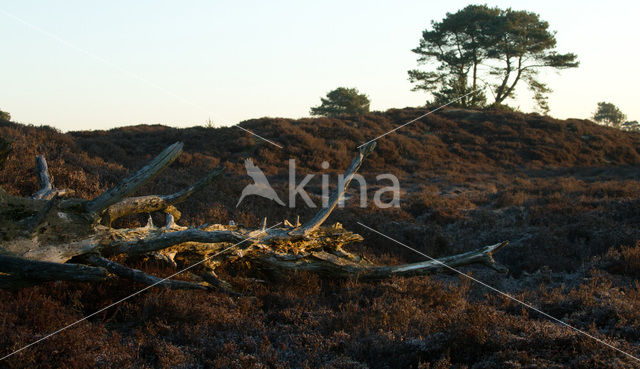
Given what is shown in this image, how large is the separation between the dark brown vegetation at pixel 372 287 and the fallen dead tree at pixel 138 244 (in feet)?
0.75

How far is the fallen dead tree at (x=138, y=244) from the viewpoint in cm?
370

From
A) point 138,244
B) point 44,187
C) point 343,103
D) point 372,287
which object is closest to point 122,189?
point 138,244

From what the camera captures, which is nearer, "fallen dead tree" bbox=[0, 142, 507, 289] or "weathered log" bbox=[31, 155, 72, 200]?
"fallen dead tree" bbox=[0, 142, 507, 289]

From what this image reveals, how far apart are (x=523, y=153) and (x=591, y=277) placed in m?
16.1

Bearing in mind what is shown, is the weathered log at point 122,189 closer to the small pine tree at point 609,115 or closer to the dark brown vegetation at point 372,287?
the dark brown vegetation at point 372,287

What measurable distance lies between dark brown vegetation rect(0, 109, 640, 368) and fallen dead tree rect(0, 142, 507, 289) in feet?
0.75

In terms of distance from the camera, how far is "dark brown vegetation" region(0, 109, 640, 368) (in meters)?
3.50

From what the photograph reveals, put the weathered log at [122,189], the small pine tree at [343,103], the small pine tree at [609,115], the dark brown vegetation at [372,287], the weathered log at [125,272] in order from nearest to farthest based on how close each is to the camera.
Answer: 1. the dark brown vegetation at [372,287]
2. the weathered log at [125,272]
3. the weathered log at [122,189]
4. the small pine tree at [343,103]
5. the small pine tree at [609,115]

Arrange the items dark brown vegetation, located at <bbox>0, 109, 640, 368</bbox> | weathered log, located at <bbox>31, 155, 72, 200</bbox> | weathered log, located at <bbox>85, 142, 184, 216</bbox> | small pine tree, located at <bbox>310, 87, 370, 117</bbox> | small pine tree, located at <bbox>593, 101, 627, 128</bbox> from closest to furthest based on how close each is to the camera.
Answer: dark brown vegetation, located at <bbox>0, 109, 640, 368</bbox> → weathered log, located at <bbox>85, 142, 184, 216</bbox> → weathered log, located at <bbox>31, 155, 72, 200</bbox> → small pine tree, located at <bbox>310, 87, 370, 117</bbox> → small pine tree, located at <bbox>593, 101, 627, 128</bbox>

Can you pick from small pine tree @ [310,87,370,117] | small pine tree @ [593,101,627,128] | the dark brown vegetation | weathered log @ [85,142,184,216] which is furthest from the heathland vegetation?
small pine tree @ [593,101,627,128]

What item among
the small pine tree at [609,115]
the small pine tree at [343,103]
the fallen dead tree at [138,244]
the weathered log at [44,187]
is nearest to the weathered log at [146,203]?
the fallen dead tree at [138,244]

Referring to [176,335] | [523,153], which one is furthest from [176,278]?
[523,153]

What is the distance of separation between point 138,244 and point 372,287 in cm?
290

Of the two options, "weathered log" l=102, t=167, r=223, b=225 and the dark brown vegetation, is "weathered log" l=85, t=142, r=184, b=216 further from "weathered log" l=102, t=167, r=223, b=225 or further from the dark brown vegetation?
the dark brown vegetation
